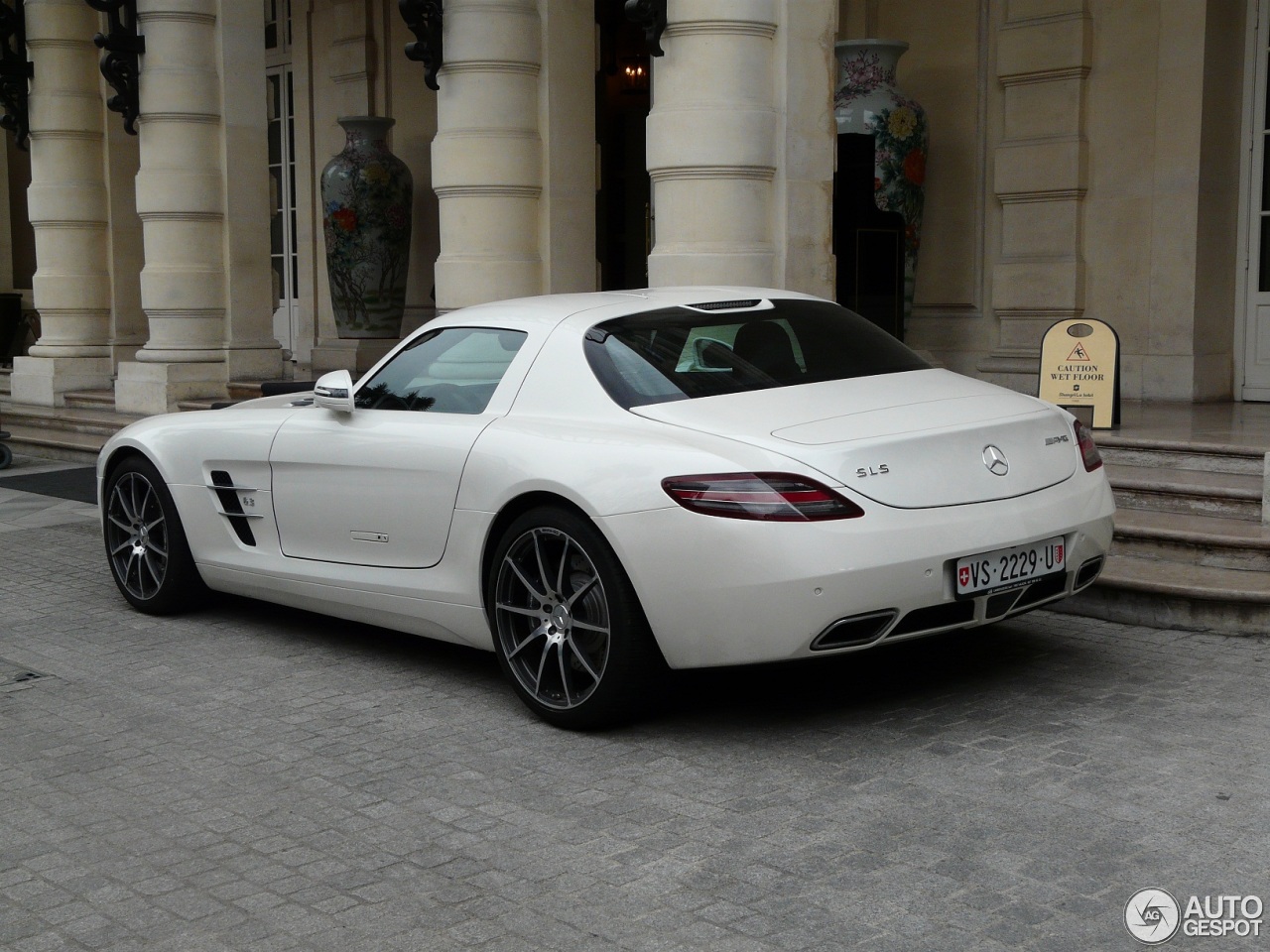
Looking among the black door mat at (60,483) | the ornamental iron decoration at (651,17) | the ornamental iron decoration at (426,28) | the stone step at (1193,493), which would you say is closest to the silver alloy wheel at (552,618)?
the stone step at (1193,493)

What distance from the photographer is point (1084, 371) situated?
8.99 metres

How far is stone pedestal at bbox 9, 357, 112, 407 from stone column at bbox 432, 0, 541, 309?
712 cm

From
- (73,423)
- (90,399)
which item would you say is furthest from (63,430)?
(90,399)

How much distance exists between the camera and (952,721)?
4.85m

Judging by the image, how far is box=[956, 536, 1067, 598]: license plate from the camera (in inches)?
184

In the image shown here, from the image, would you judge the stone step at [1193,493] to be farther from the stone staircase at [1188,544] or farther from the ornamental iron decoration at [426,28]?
the ornamental iron decoration at [426,28]

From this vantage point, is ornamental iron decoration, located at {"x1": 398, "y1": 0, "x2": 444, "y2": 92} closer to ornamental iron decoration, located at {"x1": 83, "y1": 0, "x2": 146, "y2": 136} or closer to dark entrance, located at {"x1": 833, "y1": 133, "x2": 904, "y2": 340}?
dark entrance, located at {"x1": 833, "y1": 133, "x2": 904, "y2": 340}

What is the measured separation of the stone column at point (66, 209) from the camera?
1641 cm

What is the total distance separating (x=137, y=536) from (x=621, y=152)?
10049 mm

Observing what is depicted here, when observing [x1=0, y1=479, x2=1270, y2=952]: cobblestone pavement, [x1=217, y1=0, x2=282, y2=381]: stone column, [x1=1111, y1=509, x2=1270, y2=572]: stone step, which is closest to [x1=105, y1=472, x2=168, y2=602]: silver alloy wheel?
[x1=0, y1=479, x2=1270, y2=952]: cobblestone pavement

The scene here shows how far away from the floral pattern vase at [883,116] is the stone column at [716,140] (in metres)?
2.89

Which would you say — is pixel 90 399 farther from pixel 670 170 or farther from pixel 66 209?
pixel 670 170

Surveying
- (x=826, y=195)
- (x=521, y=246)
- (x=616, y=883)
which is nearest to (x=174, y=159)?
(x=521, y=246)

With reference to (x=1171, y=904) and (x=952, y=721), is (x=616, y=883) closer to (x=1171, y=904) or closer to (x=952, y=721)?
(x=1171, y=904)
